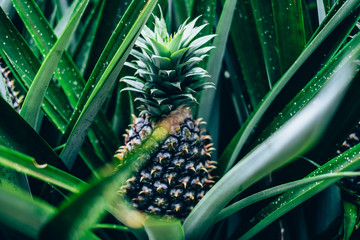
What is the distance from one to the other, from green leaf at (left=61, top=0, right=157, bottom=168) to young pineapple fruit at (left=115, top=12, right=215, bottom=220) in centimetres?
10

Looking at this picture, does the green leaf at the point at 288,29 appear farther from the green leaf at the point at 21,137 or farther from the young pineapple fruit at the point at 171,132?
the green leaf at the point at 21,137

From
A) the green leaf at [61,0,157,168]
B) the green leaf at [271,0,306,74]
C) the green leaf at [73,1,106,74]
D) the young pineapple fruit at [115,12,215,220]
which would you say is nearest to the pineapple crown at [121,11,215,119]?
the young pineapple fruit at [115,12,215,220]

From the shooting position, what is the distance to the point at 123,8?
84 centimetres

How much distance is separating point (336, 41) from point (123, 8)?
580mm

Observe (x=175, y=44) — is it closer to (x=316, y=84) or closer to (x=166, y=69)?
(x=166, y=69)

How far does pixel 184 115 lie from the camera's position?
704 millimetres

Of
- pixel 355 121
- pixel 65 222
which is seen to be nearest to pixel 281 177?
pixel 355 121

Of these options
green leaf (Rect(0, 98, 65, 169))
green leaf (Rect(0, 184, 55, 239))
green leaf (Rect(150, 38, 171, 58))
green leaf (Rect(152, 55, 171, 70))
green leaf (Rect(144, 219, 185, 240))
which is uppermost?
green leaf (Rect(150, 38, 171, 58))

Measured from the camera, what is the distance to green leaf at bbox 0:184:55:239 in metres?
0.28

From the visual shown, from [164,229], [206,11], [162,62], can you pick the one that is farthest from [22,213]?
[206,11]

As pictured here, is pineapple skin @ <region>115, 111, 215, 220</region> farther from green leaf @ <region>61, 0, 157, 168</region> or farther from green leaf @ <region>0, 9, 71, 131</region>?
green leaf @ <region>0, 9, 71, 131</region>

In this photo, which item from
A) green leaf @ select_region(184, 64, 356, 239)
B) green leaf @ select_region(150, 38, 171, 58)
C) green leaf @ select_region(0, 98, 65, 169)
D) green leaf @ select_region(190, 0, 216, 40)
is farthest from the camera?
green leaf @ select_region(190, 0, 216, 40)

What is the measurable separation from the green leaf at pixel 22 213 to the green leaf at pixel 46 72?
0.34m

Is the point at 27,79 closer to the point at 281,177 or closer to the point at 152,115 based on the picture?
the point at 152,115
